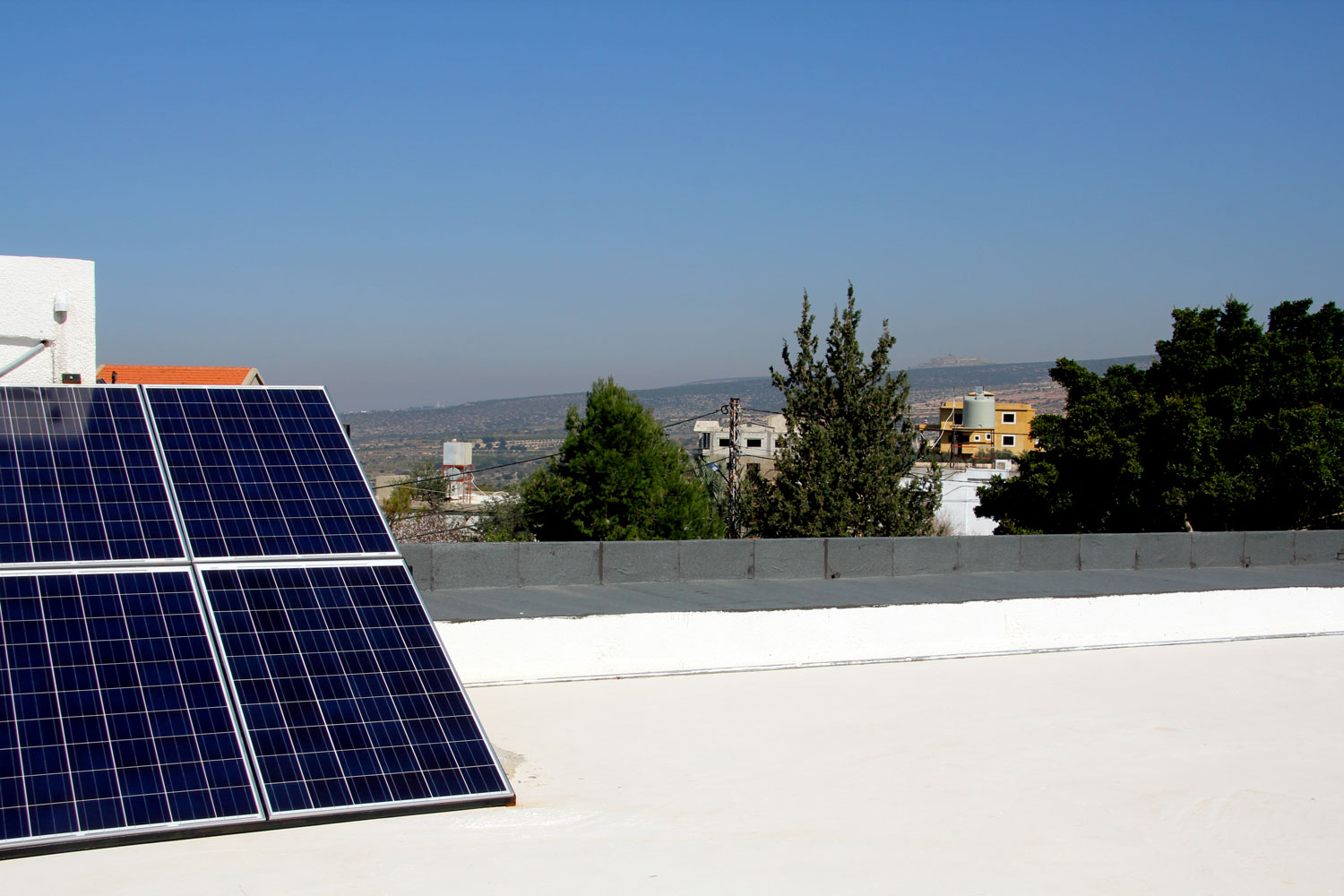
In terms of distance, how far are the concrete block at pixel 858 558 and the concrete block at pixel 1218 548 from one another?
588 cm

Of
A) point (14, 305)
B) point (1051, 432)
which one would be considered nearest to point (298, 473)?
point (14, 305)

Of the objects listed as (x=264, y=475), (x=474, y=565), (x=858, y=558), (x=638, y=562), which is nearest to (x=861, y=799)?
(x=264, y=475)

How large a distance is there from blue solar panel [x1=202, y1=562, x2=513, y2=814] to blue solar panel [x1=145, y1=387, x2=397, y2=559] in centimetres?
31

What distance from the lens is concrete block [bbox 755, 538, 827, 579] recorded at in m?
15.4

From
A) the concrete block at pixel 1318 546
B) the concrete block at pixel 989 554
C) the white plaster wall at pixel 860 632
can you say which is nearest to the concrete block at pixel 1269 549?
the concrete block at pixel 1318 546

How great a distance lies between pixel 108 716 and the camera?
6676 mm

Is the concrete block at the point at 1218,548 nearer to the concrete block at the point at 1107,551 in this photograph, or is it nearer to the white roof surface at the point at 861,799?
the concrete block at the point at 1107,551

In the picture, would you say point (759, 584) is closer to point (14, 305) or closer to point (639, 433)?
point (14, 305)

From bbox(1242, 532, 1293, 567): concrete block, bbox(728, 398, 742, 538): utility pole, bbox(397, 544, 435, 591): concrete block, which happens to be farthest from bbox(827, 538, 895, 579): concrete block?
bbox(728, 398, 742, 538): utility pole

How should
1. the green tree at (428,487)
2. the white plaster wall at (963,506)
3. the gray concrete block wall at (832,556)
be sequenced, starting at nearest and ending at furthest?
the gray concrete block wall at (832,556) → the white plaster wall at (963,506) → the green tree at (428,487)

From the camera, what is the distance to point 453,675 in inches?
309

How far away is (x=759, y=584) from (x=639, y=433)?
36485 millimetres

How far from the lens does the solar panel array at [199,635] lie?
6535 millimetres

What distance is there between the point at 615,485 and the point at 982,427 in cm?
7880
